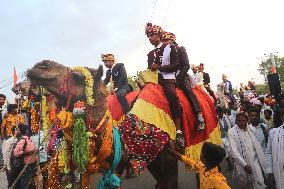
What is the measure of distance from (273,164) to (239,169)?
0.95m

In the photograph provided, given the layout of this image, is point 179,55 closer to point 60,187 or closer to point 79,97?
point 79,97

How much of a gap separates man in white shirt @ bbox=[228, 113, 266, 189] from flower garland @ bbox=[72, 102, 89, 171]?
3744 millimetres

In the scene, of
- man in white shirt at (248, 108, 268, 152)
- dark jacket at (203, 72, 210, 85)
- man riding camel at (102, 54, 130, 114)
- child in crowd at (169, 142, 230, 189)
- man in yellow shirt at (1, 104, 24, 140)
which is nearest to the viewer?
child in crowd at (169, 142, 230, 189)

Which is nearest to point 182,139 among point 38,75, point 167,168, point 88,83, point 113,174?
point 167,168

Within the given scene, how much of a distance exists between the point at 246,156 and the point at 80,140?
159 inches

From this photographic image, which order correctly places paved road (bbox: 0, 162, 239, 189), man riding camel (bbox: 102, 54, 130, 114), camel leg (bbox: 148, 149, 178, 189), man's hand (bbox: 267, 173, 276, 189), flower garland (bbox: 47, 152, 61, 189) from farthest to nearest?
1. paved road (bbox: 0, 162, 239, 189)
2. man riding camel (bbox: 102, 54, 130, 114)
3. man's hand (bbox: 267, 173, 276, 189)
4. camel leg (bbox: 148, 149, 178, 189)
5. flower garland (bbox: 47, 152, 61, 189)

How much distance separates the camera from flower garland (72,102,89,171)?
405cm

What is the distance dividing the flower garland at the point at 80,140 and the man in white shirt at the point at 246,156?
3.74 meters

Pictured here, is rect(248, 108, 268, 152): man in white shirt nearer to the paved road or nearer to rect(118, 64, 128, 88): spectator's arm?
the paved road

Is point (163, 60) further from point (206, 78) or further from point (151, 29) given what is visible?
point (206, 78)

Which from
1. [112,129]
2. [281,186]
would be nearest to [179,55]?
[112,129]

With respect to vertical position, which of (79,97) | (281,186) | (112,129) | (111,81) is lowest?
(281,186)

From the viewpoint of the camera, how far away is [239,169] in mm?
7137

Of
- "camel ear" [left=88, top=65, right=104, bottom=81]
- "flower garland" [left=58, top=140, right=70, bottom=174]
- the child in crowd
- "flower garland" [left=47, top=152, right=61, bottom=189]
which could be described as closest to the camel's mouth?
"camel ear" [left=88, top=65, right=104, bottom=81]
